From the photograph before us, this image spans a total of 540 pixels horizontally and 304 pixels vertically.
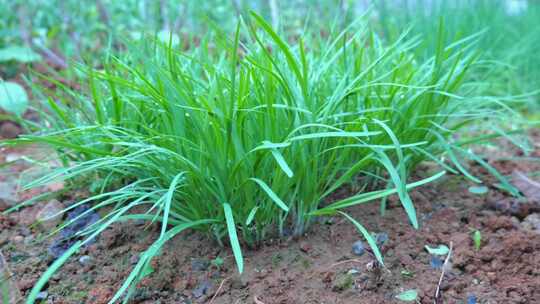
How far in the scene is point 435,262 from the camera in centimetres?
154

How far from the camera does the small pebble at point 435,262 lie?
1522 mm

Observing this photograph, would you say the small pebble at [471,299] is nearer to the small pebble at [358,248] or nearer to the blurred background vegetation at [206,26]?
the small pebble at [358,248]

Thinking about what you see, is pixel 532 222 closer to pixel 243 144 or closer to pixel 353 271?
pixel 353 271

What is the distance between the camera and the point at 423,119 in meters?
1.82

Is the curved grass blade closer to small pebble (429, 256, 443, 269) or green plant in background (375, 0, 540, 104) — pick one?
small pebble (429, 256, 443, 269)

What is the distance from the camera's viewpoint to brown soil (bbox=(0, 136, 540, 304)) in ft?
4.59

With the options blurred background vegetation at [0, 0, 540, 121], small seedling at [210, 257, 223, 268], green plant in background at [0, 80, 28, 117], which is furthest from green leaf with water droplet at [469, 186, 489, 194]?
green plant in background at [0, 80, 28, 117]

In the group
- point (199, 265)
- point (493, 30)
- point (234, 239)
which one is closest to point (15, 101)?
point (199, 265)

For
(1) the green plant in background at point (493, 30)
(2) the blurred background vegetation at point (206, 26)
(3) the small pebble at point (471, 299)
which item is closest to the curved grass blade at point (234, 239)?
(3) the small pebble at point (471, 299)

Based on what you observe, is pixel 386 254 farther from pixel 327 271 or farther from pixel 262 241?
pixel 262 241

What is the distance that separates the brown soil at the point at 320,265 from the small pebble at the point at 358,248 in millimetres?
20

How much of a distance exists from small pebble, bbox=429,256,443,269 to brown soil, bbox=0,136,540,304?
1cm

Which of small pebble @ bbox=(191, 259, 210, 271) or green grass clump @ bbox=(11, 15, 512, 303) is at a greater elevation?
green grass clump @ bbox=(11, 15, 512, 303)

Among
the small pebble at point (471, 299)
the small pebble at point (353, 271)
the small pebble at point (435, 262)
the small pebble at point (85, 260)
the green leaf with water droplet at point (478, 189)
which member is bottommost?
the green leaf with water droplet at point (478, 189)
